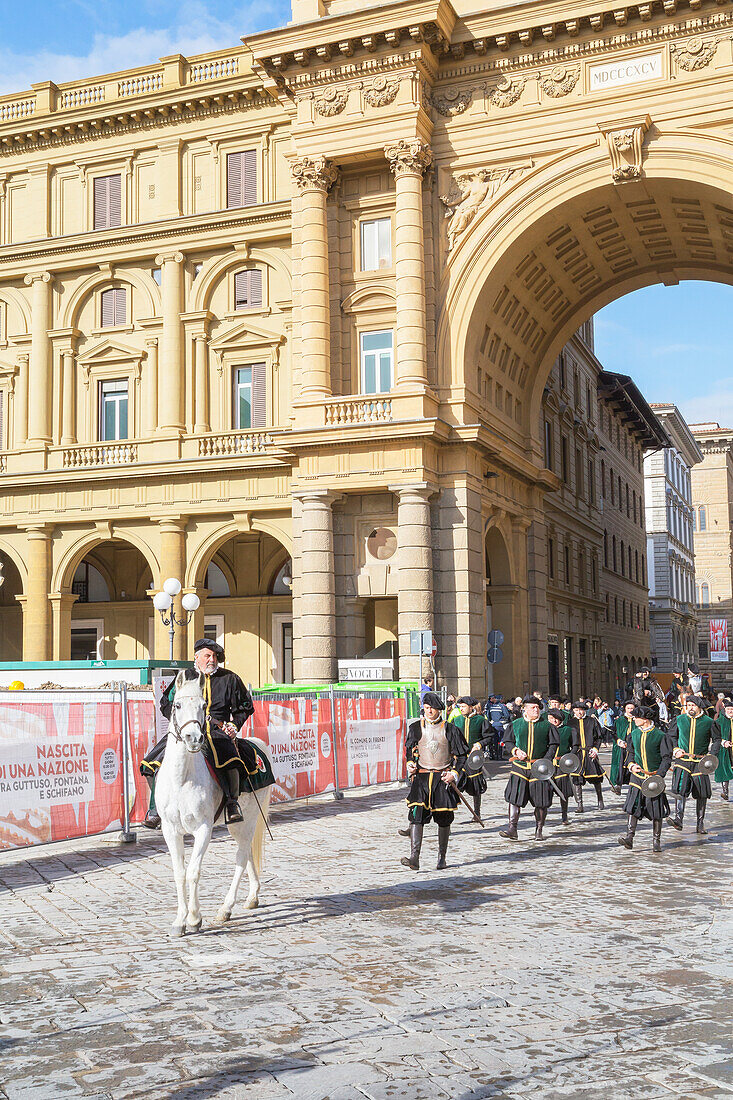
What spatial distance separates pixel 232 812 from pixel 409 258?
72.6ft

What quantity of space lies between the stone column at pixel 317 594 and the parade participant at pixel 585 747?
11019 millimetres

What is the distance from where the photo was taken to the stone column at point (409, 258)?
30.1m

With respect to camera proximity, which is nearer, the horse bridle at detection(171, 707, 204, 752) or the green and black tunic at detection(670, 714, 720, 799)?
the horse bridle at detection(171, 707, 204, 752)

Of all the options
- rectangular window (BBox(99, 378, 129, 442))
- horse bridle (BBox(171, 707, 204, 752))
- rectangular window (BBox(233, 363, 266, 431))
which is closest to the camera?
horse bridle (BBox(171, 707, 204, 752))

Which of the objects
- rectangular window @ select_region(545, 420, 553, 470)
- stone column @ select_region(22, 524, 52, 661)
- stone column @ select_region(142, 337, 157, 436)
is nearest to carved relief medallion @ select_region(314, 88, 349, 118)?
stone column @ select_region(142, 337, 157, 436)

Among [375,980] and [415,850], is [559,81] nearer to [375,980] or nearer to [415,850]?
[415,850]

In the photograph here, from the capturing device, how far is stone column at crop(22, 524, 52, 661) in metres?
35.8

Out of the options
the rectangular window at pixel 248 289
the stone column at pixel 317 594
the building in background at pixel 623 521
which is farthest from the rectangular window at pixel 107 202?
the building in background at pixel 623 521

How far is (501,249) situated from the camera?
101 feet

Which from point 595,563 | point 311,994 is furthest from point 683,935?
point 595,563

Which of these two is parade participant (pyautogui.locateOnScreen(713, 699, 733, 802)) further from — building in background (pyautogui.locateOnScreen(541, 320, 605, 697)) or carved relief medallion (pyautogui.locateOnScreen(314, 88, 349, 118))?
building in background (pyautogui.locateOnScreen(541, 320, 605, 697))

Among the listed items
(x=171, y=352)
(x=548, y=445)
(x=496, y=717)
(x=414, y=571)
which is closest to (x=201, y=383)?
(x=171, y=352)

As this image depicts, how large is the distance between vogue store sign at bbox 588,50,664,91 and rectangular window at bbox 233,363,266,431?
12422 mm

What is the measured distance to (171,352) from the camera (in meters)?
35.7
